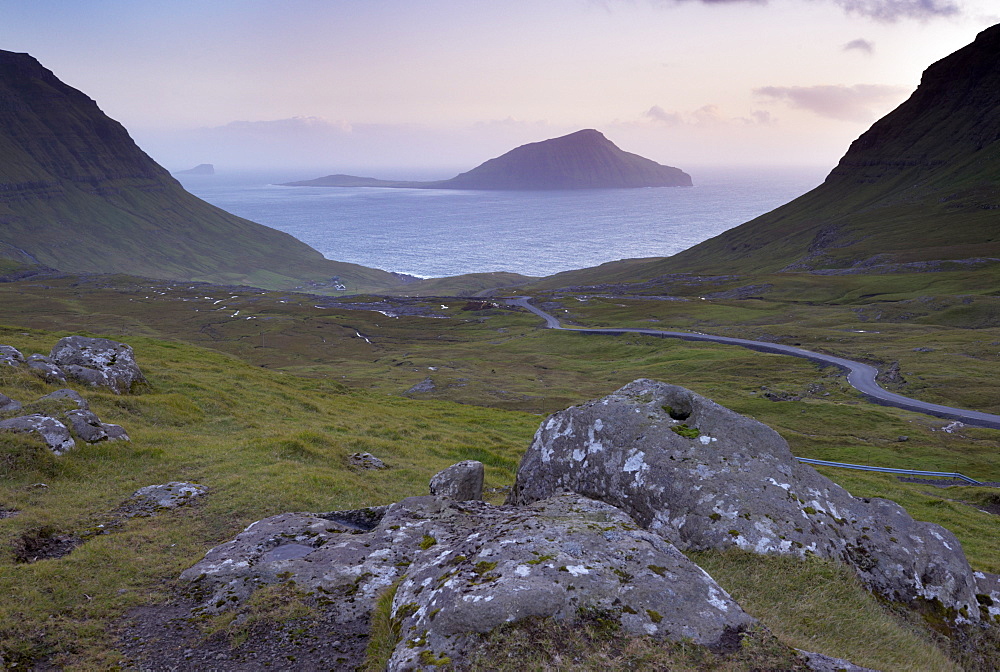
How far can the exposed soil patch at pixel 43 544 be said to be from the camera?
11906mm

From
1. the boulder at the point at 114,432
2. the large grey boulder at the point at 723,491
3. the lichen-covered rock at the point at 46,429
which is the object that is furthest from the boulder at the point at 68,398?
the large grey boulder at the point at 723,491

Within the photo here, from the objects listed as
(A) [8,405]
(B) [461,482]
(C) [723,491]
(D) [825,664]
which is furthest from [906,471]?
(A) [8,405]

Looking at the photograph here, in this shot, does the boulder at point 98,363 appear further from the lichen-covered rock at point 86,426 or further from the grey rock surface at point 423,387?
the grey rock surface at point 423,387

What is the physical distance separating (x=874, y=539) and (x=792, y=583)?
11.2ft

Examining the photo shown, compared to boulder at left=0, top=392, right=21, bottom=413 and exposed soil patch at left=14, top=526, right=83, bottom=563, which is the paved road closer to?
exposed soil patch at left=14, top=526, right=83, bottom=563

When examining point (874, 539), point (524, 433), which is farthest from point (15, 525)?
point (524, 433)

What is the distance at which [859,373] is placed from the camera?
294 ft

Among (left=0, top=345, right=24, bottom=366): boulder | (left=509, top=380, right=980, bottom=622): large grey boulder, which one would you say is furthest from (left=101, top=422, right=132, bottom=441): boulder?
(left=509, top=380, right=980, bottom=622): large grey boulder

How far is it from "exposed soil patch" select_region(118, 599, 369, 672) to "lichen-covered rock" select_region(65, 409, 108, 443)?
12.8m

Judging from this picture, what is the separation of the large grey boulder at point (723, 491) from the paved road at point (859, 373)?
7130cm

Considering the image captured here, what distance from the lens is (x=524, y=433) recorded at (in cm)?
4925

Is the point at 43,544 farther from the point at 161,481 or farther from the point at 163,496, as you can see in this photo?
the point at 161,481

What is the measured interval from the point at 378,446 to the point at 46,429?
565 inches

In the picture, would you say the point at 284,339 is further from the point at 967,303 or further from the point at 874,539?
the point at 967,303
